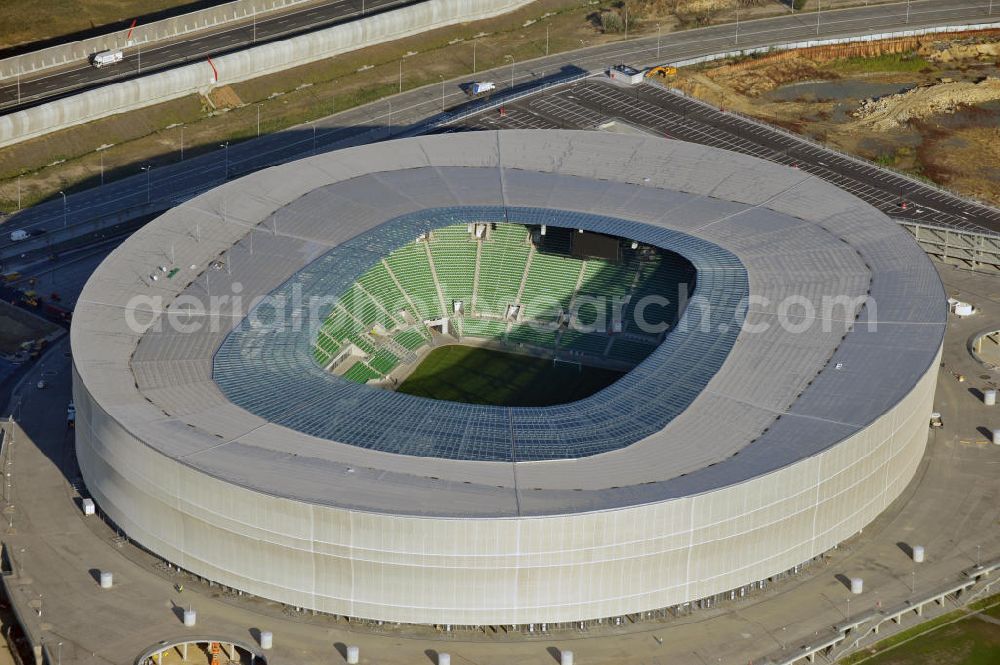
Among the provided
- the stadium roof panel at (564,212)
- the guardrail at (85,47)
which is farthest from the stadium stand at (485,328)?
the guardrail at (85,47)

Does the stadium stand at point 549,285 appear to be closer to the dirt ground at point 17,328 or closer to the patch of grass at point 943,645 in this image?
the dirt ground at point 17,328

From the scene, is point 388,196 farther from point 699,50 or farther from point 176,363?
point 699,50

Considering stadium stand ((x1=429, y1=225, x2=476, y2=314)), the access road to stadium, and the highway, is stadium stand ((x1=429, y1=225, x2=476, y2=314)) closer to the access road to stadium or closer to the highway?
the highway

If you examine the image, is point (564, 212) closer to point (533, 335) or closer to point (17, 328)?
point (533, 335)

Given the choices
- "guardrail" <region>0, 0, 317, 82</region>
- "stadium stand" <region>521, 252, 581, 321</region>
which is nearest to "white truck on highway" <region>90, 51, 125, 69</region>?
"guardrail" <region>0, 0, 317, 82</region>

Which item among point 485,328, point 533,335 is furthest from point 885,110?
point 485,328

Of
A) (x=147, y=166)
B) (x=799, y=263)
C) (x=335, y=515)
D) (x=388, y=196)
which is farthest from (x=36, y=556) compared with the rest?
(x=147, y=166)
